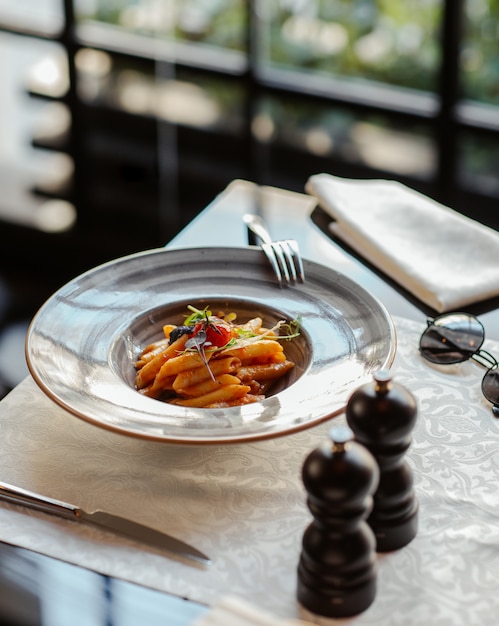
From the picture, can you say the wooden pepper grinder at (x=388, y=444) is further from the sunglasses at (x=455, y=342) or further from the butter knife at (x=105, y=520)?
the sunglasses at (x=455, y=342)

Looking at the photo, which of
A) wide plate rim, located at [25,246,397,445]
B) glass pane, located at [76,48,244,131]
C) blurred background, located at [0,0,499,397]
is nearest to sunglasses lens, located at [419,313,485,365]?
wide plate rim, located at [25,246,397,445]

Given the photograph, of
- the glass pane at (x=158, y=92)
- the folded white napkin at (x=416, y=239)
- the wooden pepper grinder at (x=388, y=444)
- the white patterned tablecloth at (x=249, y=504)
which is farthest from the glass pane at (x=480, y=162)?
the wooden pepper grinder at (x=388, y=444)

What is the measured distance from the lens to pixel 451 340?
120cm

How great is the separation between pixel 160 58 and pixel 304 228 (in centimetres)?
226

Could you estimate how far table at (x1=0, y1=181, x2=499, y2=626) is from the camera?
84cm

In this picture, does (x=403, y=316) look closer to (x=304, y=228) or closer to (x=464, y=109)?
(x=304, y=228)

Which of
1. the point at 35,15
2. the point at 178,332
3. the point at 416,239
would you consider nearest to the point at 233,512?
the point at 178,332

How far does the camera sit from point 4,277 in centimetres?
253

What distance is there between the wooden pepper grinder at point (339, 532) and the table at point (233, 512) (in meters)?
0.02

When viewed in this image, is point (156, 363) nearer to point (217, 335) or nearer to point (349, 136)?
point (217, 335)

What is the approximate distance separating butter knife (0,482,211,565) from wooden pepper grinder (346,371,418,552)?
0.58 feet

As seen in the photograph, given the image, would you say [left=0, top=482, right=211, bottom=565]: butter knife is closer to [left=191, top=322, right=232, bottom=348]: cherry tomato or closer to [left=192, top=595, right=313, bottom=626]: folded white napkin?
[left=192, top=595, right=313, bottom=626]: folded white napkin

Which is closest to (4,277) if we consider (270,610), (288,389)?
(288,389)

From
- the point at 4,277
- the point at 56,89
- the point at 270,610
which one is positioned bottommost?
the point at 4,277
